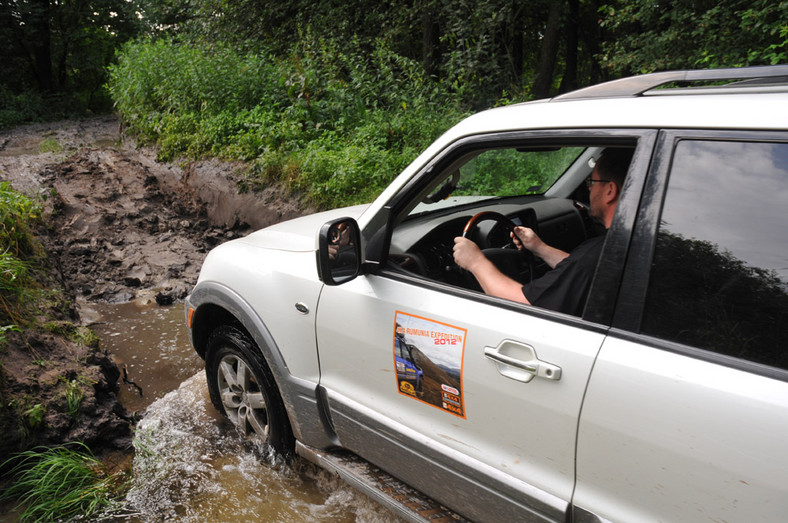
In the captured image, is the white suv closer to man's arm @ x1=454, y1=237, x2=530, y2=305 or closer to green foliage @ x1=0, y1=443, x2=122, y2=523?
man's arm @ x1=454, y1=237, x2=530, y2=305

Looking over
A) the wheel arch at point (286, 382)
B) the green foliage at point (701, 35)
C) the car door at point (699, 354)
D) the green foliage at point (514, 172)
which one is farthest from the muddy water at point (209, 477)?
the green foliage at point (701, 35)

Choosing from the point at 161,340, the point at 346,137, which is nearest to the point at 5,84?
the point at 346,137

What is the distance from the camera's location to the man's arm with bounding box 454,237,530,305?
199 cm

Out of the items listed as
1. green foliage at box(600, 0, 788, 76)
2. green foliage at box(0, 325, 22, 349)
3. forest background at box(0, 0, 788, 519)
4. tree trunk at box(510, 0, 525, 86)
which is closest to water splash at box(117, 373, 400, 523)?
forest background at box(0, 0, 788, 519)

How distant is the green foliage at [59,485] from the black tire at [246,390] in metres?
0.69

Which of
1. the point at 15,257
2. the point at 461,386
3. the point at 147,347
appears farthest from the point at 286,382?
the point at 15,257

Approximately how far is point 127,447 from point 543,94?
10.8 metres

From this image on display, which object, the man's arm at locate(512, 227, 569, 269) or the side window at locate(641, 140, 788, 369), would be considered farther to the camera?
the man's arm at locate(512, 227, 569, 269)

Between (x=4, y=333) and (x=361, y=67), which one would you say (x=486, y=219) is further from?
(x=361, y=67)

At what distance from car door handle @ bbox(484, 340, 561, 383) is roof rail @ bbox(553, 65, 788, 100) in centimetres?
84

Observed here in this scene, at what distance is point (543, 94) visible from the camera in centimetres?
1191

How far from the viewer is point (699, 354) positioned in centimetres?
143

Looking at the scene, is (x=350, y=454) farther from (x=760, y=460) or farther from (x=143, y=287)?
(x=143, y=287)

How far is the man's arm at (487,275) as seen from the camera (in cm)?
199
